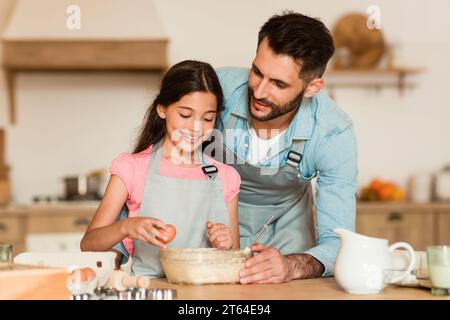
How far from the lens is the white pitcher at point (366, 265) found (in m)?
1.42

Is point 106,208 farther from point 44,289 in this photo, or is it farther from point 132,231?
point 44,289

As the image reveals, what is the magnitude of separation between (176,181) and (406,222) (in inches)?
114

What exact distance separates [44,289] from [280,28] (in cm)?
96

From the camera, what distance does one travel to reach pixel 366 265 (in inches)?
55.9

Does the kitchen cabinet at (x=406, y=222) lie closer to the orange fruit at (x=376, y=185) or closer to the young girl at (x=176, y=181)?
the orange fruit at (x=376, y=185)

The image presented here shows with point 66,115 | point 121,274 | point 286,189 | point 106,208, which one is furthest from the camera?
point 66,115

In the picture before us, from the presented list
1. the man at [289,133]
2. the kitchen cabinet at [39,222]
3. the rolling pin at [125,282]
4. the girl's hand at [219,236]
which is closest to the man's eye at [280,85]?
the man at [289,133]

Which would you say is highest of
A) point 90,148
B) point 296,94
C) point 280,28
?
point 280,28

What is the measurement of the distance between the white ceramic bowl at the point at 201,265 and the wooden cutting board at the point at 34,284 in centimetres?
28

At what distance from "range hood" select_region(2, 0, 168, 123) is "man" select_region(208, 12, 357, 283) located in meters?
2.31

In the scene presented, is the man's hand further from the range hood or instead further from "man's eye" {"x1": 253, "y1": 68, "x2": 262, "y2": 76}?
the range hood

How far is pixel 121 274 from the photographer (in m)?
1.42
